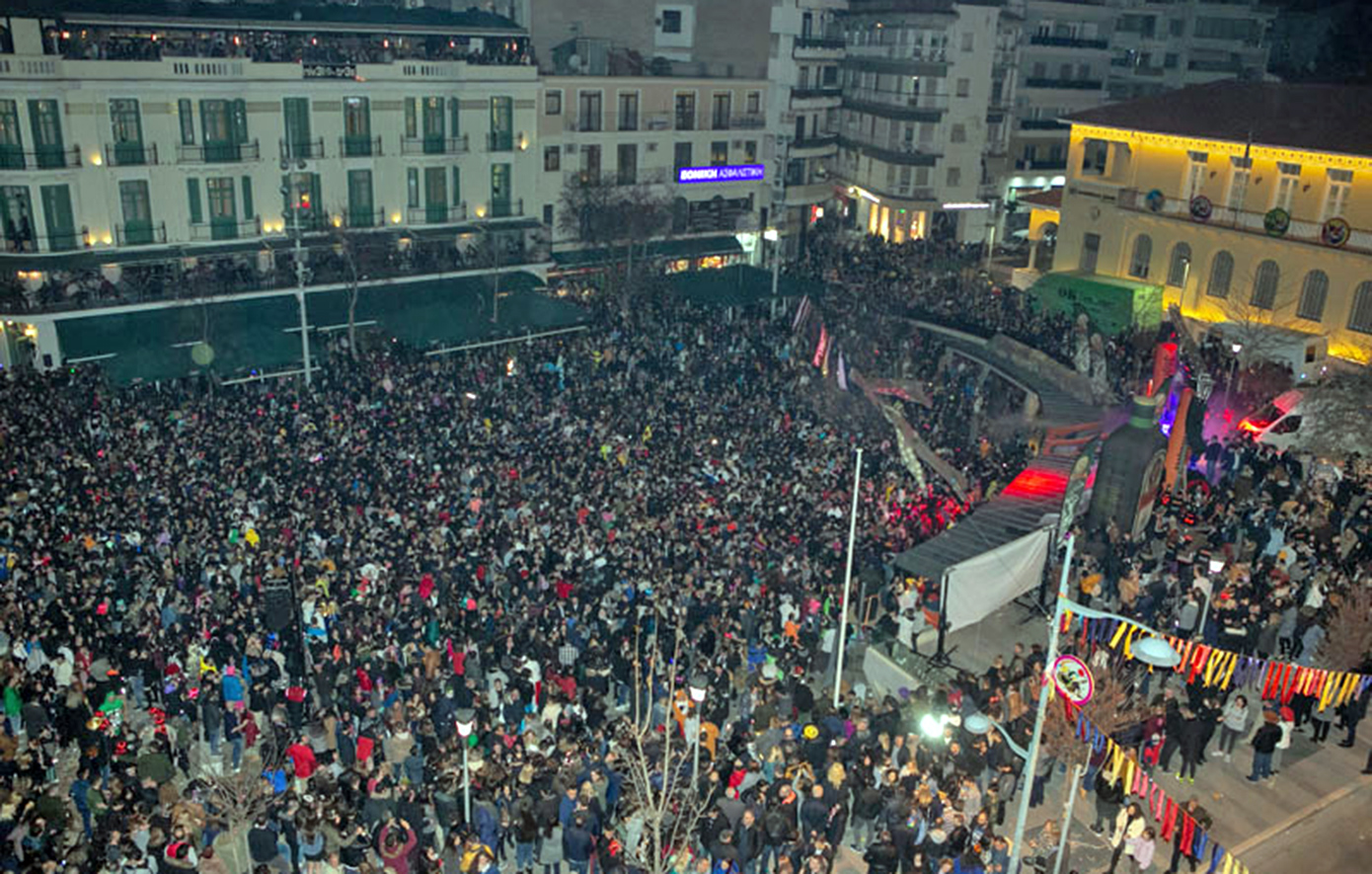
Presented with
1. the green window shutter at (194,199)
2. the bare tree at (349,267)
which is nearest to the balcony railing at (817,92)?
the bare tree at (349,267)

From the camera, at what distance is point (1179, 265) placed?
1529 inches

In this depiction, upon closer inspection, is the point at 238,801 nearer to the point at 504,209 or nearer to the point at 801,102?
the point at 504,209

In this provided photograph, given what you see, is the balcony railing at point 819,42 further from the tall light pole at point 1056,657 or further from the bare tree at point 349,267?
the tall light pole at point 1056,657

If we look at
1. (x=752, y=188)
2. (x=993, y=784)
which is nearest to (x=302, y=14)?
(x=752, y=188)

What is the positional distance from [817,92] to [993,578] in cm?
3668

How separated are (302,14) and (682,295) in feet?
51.6

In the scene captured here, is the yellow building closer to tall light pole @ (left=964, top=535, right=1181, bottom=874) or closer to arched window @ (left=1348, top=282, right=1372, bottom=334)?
arched window @ (left=1348, top=282, right=1372, bottom=334)

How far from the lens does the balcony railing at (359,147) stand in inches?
1442

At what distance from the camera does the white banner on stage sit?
1848 centimetres

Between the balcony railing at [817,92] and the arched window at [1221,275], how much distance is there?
19871 mm

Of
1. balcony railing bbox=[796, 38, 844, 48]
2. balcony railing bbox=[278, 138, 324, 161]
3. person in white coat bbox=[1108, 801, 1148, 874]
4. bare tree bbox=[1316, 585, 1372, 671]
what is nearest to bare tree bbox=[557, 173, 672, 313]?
balcony railing bbox=[278, 138, 324, 161]

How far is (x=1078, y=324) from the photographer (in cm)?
3691

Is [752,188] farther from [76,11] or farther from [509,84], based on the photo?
[76,11]

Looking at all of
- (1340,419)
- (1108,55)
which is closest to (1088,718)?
(1340,419)
